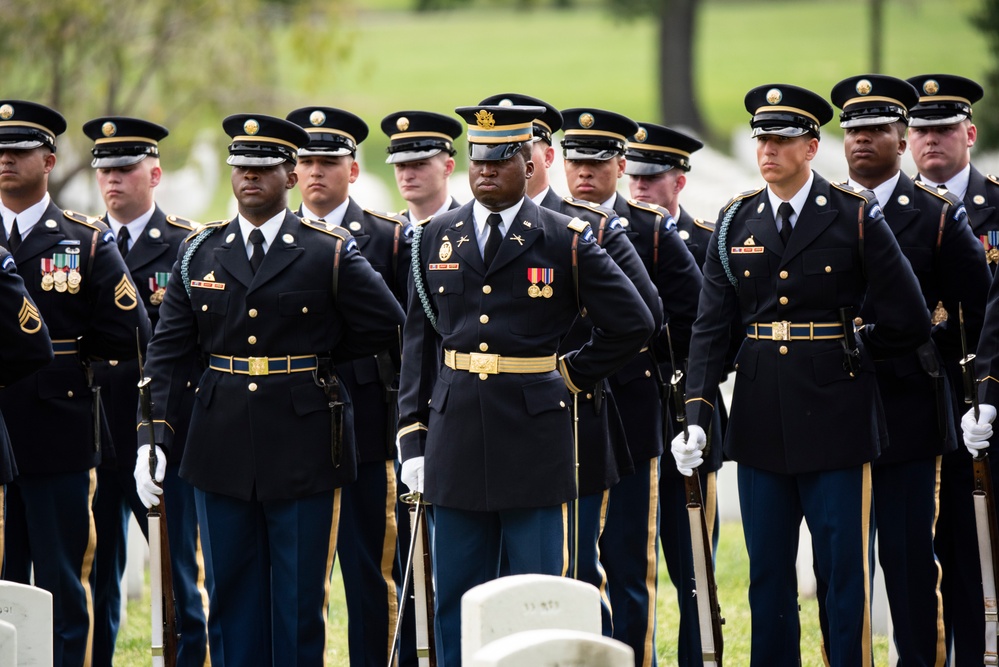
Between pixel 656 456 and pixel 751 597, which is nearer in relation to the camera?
pixel 751 597

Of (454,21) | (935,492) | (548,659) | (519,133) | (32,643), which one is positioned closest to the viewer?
(548,659)

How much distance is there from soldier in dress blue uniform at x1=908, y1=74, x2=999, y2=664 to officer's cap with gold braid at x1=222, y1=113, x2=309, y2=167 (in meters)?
2.85

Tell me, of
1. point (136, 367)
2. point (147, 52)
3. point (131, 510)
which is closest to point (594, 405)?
point (136, 367)

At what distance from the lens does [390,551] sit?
6.69 meters

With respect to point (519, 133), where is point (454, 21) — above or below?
above

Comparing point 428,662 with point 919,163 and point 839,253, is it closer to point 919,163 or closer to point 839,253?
point 839,253

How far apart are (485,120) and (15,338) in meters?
1.98

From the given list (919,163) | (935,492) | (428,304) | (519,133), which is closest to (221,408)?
(428,304)

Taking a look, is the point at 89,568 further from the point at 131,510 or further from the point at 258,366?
the point at 258,366

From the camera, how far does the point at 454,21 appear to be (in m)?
52.4

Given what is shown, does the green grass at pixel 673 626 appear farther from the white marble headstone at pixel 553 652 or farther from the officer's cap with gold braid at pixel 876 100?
the white marble headstone at pixel 553 652

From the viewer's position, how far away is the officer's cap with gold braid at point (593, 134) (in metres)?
6.91

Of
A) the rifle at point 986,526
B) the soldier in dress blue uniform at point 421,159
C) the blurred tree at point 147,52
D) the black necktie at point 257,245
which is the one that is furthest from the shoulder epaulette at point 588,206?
the blurred tree at point 147,52

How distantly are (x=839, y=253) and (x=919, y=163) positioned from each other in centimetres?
166
